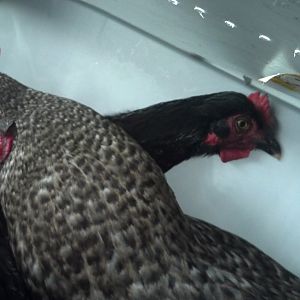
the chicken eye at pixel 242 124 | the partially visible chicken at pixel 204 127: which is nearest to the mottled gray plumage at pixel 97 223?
the partially visible chicken at pixel 204 127

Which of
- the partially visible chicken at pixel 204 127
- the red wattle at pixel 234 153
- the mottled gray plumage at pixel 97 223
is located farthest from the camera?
the red wattle at pixel 234 153

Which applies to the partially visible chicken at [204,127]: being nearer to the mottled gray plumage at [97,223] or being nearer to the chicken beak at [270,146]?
the chicken beak at [270,146]

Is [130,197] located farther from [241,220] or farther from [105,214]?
[241,220]

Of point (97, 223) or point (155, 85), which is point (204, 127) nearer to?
point (155, 85)

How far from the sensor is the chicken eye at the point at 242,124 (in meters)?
1.58

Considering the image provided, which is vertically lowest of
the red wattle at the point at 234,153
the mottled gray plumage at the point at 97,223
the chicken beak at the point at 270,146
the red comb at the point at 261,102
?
the mottled gray plumage at the point at 97,223

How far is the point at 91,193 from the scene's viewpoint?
1.06 metres

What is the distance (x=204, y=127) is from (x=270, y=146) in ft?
0.57

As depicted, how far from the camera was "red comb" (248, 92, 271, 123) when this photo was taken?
5.19 feet

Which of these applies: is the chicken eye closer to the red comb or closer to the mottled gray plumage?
the red comb

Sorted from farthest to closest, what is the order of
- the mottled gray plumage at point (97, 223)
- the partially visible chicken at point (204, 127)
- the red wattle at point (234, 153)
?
the red wattle at point (234, 153) → the partially visible chicken at point (204, 127) → the mottled gray plumage at point (97, 223)

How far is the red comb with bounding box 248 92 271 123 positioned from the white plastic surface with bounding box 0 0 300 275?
0.03 m

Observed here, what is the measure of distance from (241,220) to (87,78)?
65 centimetres

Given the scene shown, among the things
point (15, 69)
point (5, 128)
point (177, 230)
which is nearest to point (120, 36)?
point (15, 69)
